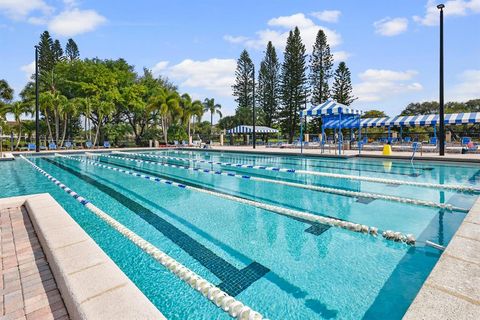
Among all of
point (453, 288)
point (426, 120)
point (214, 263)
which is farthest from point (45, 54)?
point (453, 288)

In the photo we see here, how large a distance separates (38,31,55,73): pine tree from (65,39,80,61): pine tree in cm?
414

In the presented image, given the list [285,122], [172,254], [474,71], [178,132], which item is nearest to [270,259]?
[172,254]

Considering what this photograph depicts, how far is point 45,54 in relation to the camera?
3925 centimetres

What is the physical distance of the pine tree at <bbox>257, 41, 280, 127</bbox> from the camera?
43.9 metres

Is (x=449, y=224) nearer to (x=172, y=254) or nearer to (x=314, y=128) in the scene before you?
(x=172, y=254)

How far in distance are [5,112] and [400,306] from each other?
1324 inches

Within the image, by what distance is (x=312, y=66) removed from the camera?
37.8m

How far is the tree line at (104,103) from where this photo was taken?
26.5 m

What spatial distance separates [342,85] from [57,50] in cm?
4082

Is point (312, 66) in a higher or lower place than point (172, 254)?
higher

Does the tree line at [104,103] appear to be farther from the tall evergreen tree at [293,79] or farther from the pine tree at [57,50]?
the tall evergreen tree at [293,79]

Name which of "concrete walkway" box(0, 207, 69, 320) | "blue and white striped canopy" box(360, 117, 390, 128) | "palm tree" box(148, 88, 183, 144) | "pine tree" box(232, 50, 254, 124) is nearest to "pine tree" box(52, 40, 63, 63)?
"palm tree" box(148, 88, 183, 144)

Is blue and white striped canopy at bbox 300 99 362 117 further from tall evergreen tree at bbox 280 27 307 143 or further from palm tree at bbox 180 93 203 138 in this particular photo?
tall evergreen tree at bbox 280 27 307 143

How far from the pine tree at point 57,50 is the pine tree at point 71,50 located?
193cm
